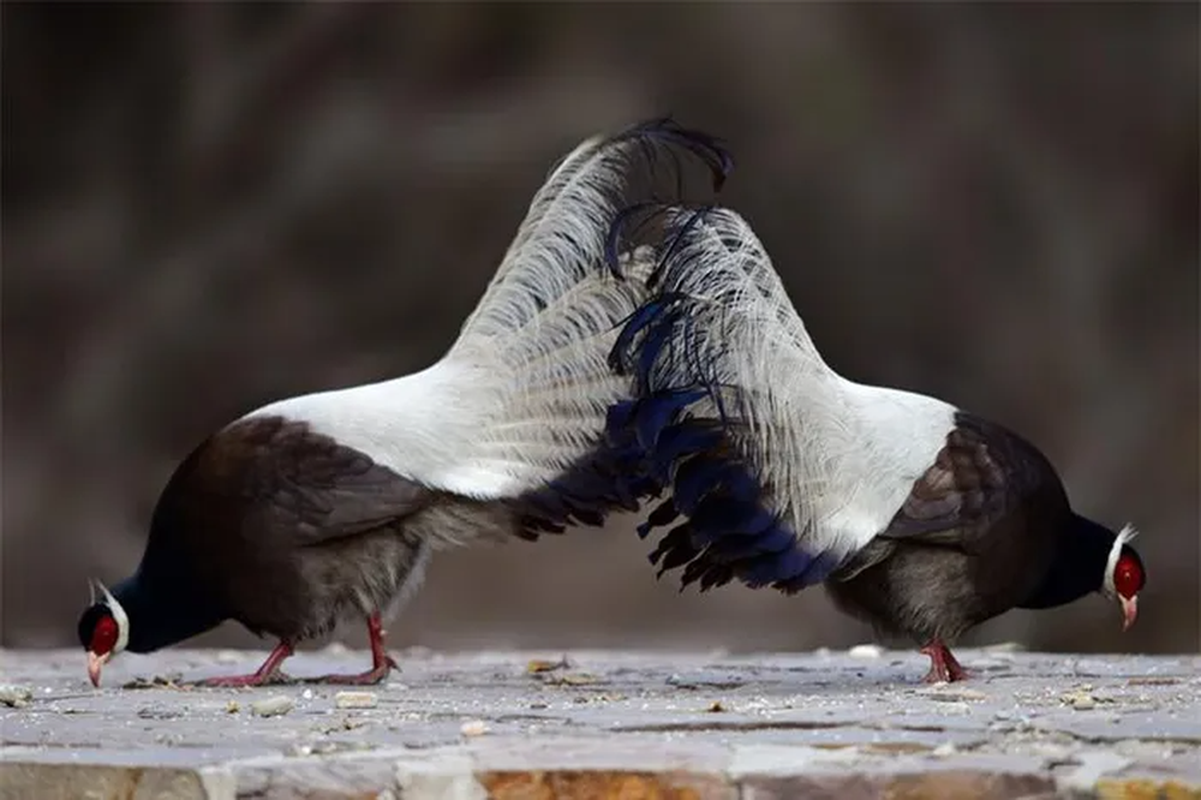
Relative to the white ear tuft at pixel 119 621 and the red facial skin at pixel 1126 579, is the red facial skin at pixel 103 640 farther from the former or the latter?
the red facial skin at pixel 1126 579

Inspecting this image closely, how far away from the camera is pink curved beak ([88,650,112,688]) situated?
18.9ft

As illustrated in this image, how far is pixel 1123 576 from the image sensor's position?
591cm

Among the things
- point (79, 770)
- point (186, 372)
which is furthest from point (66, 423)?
point (79, 770)

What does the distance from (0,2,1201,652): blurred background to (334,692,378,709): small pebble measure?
626 centimetres

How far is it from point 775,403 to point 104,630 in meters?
1.74

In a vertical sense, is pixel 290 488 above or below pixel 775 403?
below

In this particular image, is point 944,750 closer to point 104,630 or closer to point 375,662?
point 375,662

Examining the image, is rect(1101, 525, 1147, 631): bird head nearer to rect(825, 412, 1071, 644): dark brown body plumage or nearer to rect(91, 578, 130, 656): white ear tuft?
rect(825, 412, 1071, 644): dark brown body plumage

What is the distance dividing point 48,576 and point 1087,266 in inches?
197

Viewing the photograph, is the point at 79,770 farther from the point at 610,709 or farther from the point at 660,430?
the point at 660,430

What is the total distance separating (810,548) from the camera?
5.31 m

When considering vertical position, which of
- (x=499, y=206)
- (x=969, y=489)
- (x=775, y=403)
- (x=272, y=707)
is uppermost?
(x=499, y=206)

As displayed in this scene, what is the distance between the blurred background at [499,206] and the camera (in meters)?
11.6

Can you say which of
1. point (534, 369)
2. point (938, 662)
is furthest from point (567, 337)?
point (938, 662)
